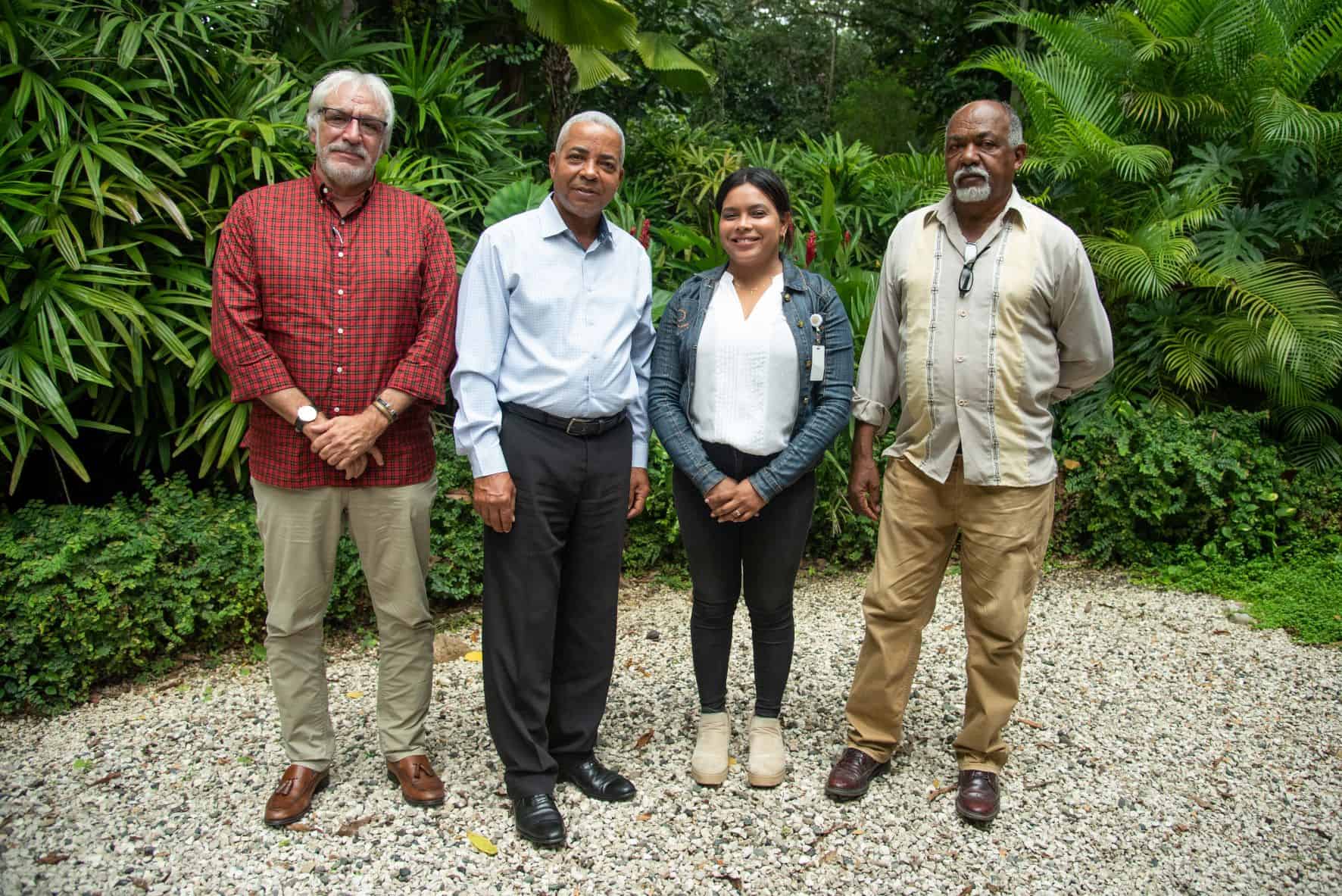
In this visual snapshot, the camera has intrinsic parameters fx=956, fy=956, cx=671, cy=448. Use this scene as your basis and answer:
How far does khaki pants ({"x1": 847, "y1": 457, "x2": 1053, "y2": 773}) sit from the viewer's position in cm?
283

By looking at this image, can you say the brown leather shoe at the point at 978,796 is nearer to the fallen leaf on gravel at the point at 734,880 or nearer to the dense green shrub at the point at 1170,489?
the fallen leaf on gravel at the point at 734,880

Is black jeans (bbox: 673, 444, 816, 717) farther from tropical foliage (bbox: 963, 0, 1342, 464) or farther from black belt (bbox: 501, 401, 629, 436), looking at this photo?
tropical foliage (bbox: 963, 0, 1342, 464)

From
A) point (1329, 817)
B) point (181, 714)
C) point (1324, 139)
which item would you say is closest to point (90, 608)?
point (181, 714)

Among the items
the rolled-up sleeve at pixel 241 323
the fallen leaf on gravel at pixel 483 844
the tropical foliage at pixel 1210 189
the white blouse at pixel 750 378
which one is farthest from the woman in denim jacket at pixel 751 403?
the tropical foliage at pixel 1210 189

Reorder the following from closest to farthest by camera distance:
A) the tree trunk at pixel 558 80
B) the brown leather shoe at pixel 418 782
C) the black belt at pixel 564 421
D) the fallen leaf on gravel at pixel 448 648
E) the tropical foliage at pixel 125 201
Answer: the black belt at pixel 564 421 < the brown leather shoe at pixel 418 782 < the tropical foliage at pixel 125 201 < the fallen leaf on gravel at pixel 448 648 < the tree trunk at pixel 558 80

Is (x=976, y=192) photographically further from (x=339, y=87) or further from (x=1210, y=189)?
(x=1210, y=189)

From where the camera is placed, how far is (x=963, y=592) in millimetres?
3002

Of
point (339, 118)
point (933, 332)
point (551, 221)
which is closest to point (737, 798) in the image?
point (933, 332)

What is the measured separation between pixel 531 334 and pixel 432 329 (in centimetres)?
30

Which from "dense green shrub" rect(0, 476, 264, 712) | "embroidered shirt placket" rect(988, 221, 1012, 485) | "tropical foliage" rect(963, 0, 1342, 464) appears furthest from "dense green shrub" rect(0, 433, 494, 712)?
"tropical foliage" rect(963, 0, 1342, 464)

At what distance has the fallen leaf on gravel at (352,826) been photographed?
2766 mm

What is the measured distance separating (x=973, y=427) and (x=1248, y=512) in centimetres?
317

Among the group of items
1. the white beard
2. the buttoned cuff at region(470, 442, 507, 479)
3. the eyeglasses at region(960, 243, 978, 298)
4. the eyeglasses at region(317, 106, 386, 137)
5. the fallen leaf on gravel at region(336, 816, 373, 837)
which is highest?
the eyeglasses at region(317, 106, 386, 137)

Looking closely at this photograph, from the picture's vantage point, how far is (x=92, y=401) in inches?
168
